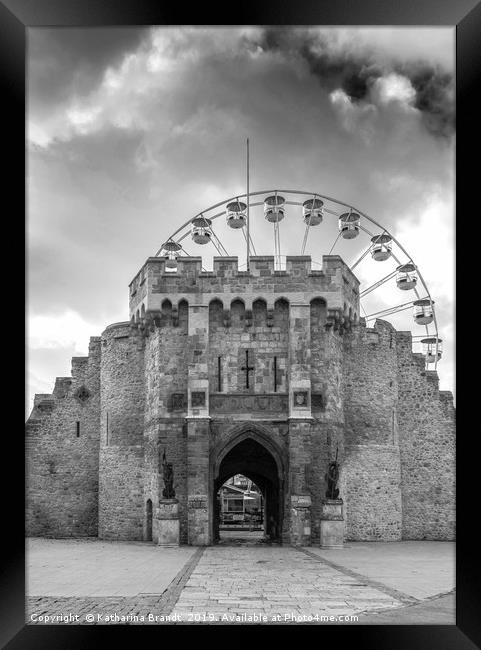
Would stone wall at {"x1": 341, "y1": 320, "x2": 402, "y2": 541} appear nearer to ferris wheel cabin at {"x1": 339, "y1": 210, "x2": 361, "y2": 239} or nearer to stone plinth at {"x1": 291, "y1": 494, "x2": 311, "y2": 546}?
stone plinth at {"x1": 291, "y1": 494, "x2": 311, "y2": 546}

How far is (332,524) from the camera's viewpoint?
2342cm

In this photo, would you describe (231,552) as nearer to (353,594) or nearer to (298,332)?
(298,332)

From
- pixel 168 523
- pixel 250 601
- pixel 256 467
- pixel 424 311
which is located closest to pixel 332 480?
pixel 256 467

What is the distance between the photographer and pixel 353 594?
12094mm

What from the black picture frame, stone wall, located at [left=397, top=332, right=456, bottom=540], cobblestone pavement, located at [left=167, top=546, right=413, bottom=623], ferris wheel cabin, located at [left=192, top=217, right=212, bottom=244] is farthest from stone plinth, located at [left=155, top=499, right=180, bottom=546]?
the black picture frame

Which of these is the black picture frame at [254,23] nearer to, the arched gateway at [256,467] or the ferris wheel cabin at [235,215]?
the arched gateway at [256,467]

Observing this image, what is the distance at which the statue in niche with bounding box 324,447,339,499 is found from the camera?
23.7 meters

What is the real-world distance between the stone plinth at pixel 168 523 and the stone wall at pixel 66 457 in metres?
5.21

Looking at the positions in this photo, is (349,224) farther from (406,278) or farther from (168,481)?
(168,481)

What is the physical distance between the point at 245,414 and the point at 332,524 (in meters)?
4.43

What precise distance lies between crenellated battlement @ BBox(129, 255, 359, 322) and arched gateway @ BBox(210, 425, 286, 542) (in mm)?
4397

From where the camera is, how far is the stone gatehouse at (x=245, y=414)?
2445 centimetres
